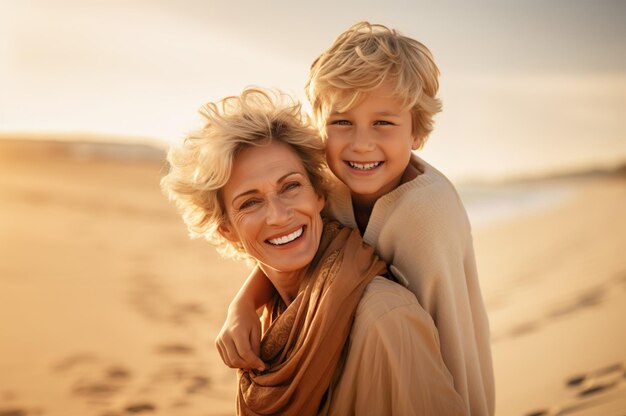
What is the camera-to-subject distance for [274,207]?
283 centimetres

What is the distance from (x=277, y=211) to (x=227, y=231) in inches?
18.5

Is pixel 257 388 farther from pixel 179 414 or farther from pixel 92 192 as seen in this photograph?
pixel 92 192

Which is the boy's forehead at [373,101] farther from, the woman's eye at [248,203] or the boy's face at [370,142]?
the woman's eye at [248,203]

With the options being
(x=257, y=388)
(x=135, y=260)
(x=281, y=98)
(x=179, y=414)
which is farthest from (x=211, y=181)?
(x=135, y=260)

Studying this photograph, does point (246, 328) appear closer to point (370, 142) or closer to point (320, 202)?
point (320, 202)

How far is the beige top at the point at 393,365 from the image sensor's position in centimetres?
243

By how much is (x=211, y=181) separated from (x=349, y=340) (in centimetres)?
102

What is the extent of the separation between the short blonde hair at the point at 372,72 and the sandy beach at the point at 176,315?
2645mm

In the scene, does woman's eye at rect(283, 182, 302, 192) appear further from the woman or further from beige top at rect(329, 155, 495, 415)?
beige top at rect(329, 155, 495, 415)

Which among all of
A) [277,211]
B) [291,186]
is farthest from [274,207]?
[291,186]

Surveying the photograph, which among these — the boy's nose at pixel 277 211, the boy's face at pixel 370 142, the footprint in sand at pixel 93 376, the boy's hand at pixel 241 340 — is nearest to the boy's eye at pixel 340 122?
the boy's face at pixel 370 142

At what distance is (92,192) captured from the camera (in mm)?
24750

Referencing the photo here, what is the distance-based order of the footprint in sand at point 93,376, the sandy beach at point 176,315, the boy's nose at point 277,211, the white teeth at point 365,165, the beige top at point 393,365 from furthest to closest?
Result: the footprint in sand at point 93,376, the sandy beach at point 176,315, the white teeth at point 365,165, the boy's nose at point 277,211, the beige top at point 393,365

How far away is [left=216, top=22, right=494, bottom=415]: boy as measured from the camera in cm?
292
